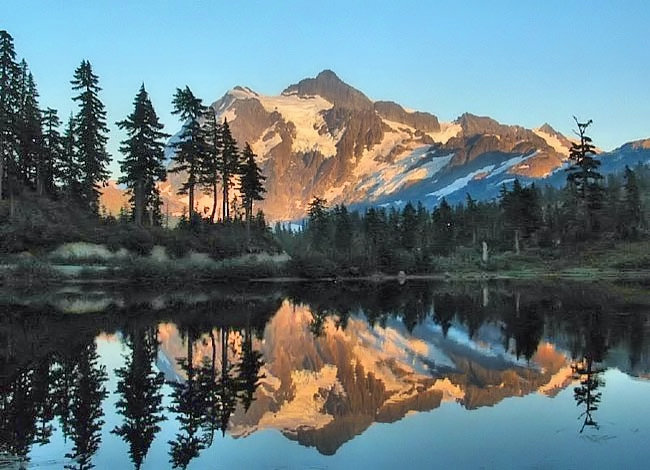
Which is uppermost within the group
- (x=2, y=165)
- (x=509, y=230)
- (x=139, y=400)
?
(x=2, y=165)

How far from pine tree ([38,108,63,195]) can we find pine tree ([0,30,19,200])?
13.3 feet

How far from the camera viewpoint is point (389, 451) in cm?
1050

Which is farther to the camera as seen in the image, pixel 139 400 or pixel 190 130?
pixel 190 130

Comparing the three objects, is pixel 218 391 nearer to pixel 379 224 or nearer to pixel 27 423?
pixel 27 423

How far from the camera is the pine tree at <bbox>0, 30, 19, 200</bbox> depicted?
61.7 m

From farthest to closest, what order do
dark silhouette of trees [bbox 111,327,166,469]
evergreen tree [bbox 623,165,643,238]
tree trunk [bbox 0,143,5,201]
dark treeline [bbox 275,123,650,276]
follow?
evergreen tree [bbox 623,165,643,238], dark treeline [bbox 275,123,650,276], tree trunk [bbox 0,143,5,201], dark silhouette of trees [bbox 111,327,166,469]

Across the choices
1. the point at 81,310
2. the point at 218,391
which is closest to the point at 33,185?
the point at 81,310

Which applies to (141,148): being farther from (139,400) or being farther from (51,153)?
(139,400)

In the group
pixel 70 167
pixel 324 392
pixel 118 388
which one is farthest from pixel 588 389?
pixel 70 167

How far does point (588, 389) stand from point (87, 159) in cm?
6790

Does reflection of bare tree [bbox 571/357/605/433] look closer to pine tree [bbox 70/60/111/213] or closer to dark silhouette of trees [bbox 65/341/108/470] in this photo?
dark silhouette of trees [bbox 65/341/108/470]

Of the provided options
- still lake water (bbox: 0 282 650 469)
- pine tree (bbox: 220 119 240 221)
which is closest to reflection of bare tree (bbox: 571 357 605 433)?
still lake water (bbox: 0 282 650 469)

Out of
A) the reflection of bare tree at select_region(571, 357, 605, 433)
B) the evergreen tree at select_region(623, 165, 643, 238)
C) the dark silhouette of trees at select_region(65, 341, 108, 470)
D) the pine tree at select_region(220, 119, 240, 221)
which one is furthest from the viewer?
the evergreen tree at select_region(623, 165, 643, 238)

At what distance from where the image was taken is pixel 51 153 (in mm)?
71938
